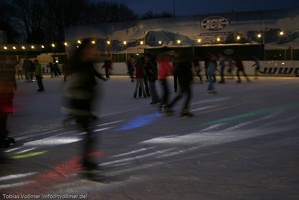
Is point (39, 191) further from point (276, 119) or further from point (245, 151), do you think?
point (276, 119)

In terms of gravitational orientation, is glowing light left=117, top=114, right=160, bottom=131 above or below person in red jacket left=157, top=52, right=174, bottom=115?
below

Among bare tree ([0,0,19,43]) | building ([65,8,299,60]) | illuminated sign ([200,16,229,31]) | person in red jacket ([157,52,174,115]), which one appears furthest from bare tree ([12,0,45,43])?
person in red jacket ([157,52,174,115])

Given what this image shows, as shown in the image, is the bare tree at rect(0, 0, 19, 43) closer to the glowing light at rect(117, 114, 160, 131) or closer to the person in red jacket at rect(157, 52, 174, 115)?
the person in red jacket at rect(157, 52, 174, 115)

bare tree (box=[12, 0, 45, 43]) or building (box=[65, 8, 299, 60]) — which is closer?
building (box=[65, 8, 299, 60])

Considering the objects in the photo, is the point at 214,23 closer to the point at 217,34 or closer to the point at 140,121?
the point at 217,34

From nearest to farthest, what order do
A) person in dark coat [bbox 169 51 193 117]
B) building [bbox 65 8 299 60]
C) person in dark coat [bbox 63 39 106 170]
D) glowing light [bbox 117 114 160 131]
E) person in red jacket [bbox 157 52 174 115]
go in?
1. person in dark coat [bbox 63 39 106 170]
2. glowing light [bbox 117 114 160 131]
3. person in dark coat [bbox 169 51 193 117]
4. person in red jacket [bbox 157 52 174 115]
5. building [bbox 65 8 299 60]

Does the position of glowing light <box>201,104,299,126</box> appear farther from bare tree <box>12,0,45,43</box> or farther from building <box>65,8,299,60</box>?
bare tree <box>12,0,45,43</box>

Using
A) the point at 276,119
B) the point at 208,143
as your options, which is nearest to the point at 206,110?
the point at 276,119

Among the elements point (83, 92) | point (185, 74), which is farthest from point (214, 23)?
point (83, 92)

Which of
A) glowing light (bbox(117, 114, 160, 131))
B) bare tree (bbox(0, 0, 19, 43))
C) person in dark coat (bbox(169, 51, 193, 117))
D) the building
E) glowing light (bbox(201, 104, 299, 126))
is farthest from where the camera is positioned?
bare tree (bbox(0, 0, 19, 43))

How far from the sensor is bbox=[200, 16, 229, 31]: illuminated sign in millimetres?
28016

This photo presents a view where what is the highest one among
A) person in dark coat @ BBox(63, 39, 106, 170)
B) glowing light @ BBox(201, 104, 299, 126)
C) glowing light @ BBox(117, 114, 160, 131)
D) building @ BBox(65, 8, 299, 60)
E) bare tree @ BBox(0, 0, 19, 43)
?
bare tree @ BBox(0, 0, 19, 43)

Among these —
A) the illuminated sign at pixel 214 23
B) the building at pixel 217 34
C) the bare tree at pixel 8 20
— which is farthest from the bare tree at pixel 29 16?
the illuminated sign at pixel 214 23

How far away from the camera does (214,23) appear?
28281 mm
